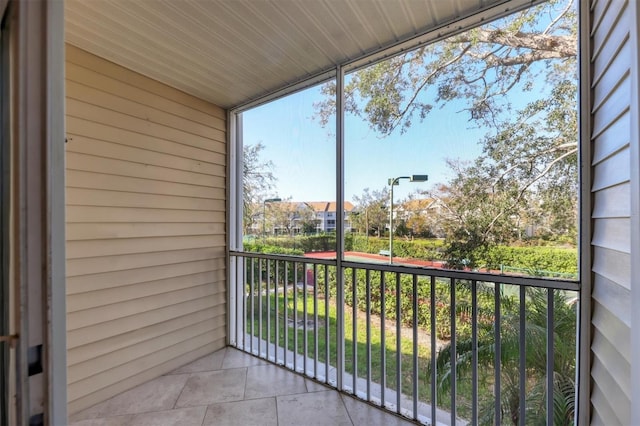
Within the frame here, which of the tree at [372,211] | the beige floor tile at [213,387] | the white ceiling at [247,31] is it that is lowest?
the beige floor tile at [213,387]

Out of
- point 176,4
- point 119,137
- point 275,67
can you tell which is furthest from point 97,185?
point 275,67

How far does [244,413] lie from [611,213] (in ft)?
7.74

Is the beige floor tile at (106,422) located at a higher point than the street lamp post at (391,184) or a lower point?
lower

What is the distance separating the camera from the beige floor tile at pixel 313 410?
6.17ft

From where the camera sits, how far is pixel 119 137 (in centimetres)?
223

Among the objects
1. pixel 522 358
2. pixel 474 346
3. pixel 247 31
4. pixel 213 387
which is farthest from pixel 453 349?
pixel 247 31

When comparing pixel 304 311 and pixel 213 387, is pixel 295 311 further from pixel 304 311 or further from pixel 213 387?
pixel 213 387

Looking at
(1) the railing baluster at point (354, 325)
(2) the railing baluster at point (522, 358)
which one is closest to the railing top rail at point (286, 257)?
(1) the railing baluster at point (354, 325)

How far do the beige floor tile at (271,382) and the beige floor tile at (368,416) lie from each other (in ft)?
1.32

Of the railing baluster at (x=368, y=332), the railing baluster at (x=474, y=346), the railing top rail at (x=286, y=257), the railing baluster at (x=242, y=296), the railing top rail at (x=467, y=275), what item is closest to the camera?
the railing top rail at (x=467, y=275)

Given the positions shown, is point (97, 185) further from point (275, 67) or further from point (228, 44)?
point (275, 67)

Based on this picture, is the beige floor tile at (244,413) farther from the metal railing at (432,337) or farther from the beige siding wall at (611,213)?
the beige siding wall at (611,213)

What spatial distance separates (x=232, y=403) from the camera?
2.08 metres

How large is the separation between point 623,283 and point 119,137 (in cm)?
306
